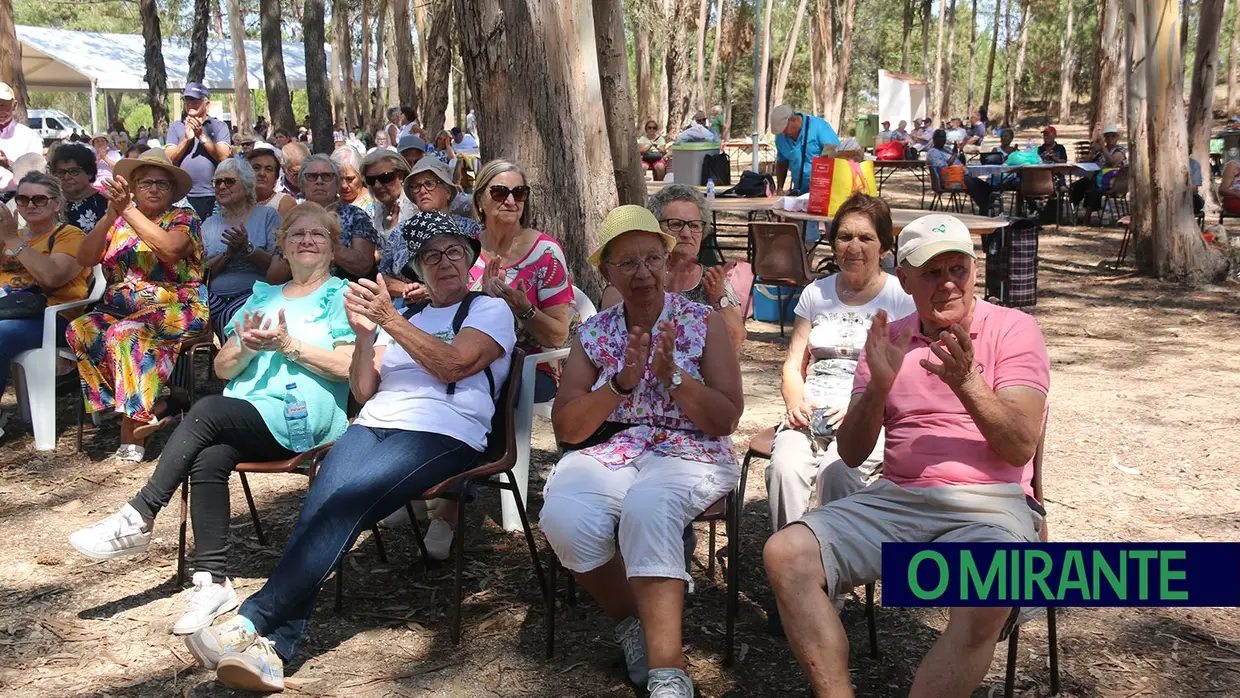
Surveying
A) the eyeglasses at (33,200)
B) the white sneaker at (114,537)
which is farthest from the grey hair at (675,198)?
the eyeglasses at (33,200)

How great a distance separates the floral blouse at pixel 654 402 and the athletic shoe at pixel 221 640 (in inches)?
45.7

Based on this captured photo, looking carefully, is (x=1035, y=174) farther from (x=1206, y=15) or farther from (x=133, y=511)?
(x=133, y=511)

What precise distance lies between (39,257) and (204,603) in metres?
2.99

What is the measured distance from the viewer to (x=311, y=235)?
14.5ft

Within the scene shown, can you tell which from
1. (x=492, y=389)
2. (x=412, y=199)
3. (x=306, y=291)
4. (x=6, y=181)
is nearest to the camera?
(x=492, y=389)

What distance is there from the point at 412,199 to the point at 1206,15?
378 inches

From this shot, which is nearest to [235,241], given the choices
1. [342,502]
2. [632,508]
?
[342,502]

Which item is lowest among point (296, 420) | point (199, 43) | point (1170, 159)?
point (296, 420)

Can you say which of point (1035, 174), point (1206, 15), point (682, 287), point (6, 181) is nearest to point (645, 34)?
point (1035, 174)

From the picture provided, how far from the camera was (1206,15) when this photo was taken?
460 inches

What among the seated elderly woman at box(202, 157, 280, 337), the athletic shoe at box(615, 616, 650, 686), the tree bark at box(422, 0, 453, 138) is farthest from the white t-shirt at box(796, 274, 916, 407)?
the tree bark at box(422, 0, 453, 138)

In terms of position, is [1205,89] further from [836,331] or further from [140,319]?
[140,319]

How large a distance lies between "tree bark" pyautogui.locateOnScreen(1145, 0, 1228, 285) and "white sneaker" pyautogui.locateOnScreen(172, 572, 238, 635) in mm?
9403

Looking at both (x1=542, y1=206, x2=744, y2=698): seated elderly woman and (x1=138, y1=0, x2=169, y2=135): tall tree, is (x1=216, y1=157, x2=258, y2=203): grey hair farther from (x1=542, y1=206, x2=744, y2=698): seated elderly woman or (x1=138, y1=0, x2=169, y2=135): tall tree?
(x1=138, y1=0, x2=169, y2=135): tall tree
